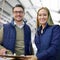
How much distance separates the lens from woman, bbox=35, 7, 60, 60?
1.62 metres

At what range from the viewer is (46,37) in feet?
5.71

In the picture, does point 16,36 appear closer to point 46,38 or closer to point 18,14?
point 18,14

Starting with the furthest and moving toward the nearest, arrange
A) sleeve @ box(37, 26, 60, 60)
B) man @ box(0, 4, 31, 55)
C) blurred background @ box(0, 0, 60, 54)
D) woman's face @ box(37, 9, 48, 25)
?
blurred background @ box(0, 0, 60, 54), man @ box(0, 4, 31, 55), woman's face @ box(37, 9, 48, 25), sleeve @ box(37, 26, 60, 60)

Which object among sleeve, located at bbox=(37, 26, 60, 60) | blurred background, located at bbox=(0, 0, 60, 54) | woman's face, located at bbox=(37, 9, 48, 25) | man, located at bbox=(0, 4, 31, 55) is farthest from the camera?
blurred background, located at bbox=(0, 0, 60, 54)

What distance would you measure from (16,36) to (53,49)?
646mm

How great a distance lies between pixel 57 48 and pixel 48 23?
0.92 feet

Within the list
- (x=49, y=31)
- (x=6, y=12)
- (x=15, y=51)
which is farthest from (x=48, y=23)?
(x=6, y=12)

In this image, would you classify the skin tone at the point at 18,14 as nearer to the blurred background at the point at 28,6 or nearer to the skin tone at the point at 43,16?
the skin tone at the point at 43,16

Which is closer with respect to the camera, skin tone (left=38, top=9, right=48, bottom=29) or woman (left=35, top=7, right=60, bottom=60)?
woman (left=35, top=7, right=60, bottom=60)

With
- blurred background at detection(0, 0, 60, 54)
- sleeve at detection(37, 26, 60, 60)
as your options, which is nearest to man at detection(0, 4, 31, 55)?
sleeve at detection(37, 26, 60, 60)

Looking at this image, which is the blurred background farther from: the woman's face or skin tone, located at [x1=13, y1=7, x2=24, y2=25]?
the woman's face

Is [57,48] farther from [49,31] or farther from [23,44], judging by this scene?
[23,44]

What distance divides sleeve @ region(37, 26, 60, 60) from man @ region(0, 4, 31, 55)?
0.54m

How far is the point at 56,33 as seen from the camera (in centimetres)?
172
